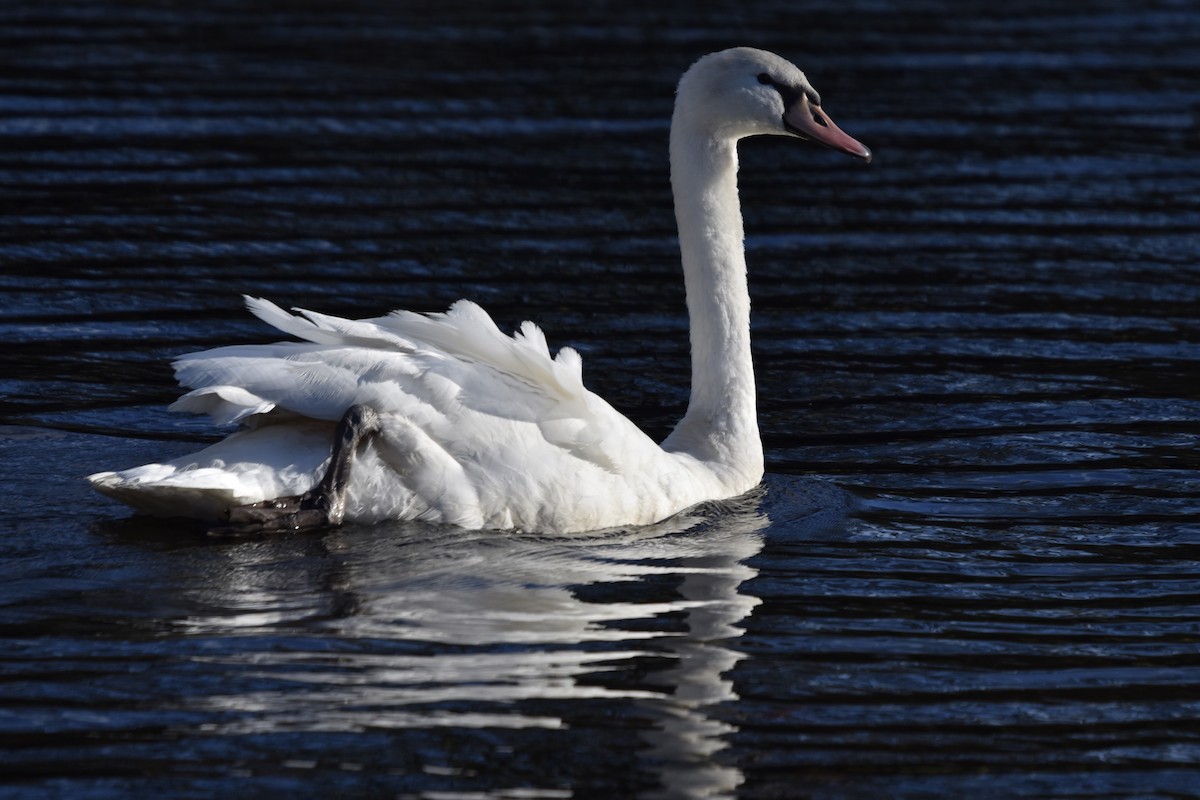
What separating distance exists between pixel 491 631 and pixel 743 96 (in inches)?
121

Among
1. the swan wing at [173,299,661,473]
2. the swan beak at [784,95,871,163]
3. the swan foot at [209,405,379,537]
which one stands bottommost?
the swan foot at [209,405,379,537]

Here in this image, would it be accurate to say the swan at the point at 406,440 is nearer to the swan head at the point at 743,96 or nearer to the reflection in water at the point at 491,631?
the reflection in water at the point at 491,631

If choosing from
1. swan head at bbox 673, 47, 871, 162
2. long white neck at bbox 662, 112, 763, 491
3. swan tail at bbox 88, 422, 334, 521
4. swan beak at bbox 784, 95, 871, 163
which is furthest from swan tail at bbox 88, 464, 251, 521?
swan beak at bbox 784, 95, 871, 163

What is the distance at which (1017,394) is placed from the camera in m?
10.6

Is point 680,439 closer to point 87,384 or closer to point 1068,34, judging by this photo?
point 87,384

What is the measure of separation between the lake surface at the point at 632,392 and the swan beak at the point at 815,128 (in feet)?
4.89

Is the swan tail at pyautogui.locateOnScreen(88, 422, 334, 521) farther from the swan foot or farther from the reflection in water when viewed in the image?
the reflection in water

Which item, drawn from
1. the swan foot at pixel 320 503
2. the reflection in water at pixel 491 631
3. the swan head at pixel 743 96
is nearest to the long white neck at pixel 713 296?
the swan head at pixel 743 96

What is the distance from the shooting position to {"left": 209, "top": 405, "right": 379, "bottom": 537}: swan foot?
754 centimetres

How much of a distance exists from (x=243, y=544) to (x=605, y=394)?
10.1 feet

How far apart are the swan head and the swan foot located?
88.2 inches

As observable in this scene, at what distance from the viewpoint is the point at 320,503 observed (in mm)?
7613

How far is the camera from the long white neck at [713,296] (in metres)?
8.90

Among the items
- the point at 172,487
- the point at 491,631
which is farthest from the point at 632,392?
the point at 491,631
